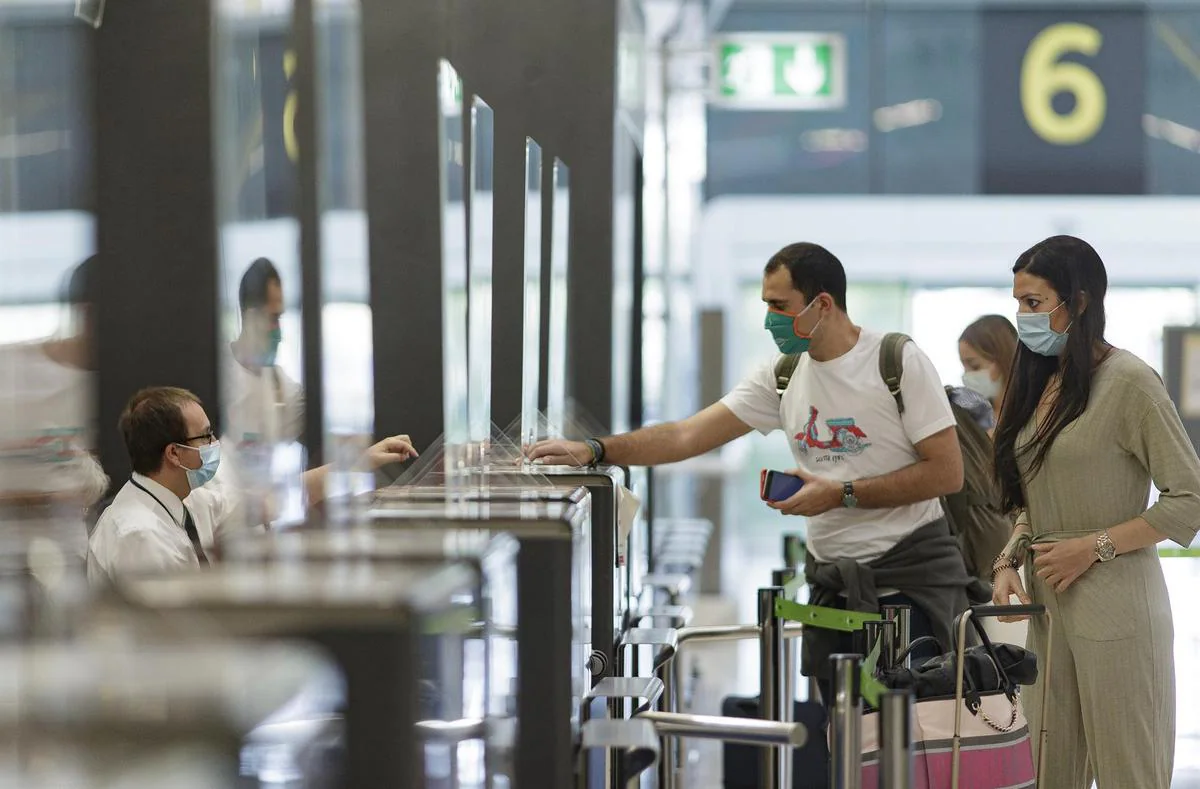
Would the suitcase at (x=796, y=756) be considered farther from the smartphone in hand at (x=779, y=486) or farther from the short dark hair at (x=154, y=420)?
the short dark hair at (x=154, y=420)

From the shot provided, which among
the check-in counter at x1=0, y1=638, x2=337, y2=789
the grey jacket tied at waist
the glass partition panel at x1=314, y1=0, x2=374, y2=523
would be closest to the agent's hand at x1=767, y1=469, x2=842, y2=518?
the grey jacket tied at waist

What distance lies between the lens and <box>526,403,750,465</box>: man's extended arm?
360cm

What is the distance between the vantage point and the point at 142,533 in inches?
101

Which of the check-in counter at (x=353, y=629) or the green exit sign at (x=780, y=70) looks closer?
the check-in counter at (x=353, y=629)

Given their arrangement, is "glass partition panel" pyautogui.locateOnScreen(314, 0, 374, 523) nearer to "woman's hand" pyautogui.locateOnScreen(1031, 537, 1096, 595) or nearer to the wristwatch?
the wristwatch

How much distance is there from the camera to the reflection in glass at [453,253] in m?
2.64

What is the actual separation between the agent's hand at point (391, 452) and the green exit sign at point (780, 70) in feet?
20.3

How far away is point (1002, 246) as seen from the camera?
8852 millimetres

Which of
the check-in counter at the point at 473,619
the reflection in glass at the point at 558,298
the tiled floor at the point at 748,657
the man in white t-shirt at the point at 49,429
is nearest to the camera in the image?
the check-in counter at the point at 473,619

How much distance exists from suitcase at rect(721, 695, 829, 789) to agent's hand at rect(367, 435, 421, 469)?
1.67m

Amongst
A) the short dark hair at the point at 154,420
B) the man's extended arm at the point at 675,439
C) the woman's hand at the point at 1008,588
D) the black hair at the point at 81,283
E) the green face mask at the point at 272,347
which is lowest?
the woman's hand at the point at 1008,588

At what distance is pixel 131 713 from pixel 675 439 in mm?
2586

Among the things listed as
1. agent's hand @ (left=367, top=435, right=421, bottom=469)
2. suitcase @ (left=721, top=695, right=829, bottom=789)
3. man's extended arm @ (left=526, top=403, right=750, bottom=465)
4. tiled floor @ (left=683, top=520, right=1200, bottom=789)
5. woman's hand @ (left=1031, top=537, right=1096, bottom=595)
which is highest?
agent's hand @ (left=367, top=435, right=421, bottom=469)

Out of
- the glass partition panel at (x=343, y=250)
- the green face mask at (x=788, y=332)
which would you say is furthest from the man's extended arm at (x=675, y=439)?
the glass partition panel at (x=343, y=250)
